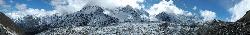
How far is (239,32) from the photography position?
120m

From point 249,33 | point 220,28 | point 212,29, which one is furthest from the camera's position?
point 212,29

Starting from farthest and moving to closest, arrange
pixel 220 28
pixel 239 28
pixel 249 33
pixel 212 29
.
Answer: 1. pixel 212 29
2. pixel 220 28
3. pixel 239 28
4. pixel 249 33

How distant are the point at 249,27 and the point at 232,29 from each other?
7.02 meters

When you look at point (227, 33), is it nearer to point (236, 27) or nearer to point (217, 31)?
point (236, 27)

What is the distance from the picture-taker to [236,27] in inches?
5002

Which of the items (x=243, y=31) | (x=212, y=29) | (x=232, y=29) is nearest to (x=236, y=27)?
(x=232, y=29)

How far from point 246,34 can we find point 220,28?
21.6 meters

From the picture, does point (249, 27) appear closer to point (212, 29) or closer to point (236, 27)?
point (236, 27)

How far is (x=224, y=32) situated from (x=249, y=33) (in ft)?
52.5

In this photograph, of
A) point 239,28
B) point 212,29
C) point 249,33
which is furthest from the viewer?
point 212,29

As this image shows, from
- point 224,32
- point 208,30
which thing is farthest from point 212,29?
point 224,32

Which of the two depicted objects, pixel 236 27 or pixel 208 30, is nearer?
pixel 236 27

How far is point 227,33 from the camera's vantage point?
419 feet

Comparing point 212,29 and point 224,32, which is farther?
point 212,29
